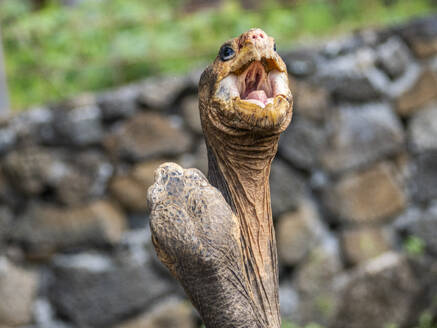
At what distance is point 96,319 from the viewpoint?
2471 millimetres

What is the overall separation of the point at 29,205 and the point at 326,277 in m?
1.45

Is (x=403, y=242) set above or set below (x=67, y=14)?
below

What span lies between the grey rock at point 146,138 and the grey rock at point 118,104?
4 centimetres

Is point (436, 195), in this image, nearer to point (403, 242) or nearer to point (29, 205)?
point (403, 242)

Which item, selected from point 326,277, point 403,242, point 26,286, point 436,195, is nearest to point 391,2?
point 436,195

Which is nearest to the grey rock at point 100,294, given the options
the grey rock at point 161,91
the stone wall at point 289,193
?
the stone wall at point 289,193

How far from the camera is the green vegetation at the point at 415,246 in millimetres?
2789

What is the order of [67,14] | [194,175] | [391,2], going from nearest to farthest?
[194,175]
[67,14]
[391,2]

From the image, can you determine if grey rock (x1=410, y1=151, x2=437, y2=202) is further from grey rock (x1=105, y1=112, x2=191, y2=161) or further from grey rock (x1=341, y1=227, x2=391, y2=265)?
grey rock (x1=105, y1=112, x2=191, y2=161)

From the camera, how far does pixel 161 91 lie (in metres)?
2.50

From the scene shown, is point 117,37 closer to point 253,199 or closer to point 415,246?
point 415,246

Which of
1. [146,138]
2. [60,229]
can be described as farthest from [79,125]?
[60,229]

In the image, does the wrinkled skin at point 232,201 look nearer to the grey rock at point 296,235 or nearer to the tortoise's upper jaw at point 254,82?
the tortoise's upper jaw at point 254,82

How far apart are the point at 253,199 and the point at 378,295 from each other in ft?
6.20
